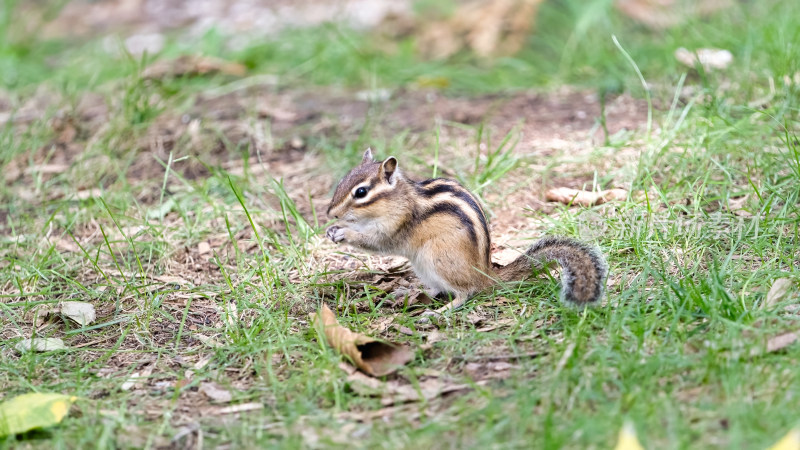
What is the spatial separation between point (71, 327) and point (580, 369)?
2154 mm

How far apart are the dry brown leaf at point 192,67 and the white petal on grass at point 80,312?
2798 mm

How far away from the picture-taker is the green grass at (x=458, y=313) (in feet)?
8.55

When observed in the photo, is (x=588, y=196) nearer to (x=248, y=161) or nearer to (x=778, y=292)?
(x=778, y=292)

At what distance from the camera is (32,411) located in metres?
2.69

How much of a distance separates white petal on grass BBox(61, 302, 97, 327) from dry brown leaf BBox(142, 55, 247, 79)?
9.18 ft

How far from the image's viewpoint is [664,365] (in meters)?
2.69

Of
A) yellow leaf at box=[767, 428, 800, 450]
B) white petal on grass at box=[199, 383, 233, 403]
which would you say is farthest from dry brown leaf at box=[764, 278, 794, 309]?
white petal on grass at box=[199, 383, 233, 403]

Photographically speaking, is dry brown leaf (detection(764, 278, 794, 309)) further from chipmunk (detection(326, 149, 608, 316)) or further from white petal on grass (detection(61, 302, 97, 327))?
white petal on grass (detection(61, 302, 97, 327))

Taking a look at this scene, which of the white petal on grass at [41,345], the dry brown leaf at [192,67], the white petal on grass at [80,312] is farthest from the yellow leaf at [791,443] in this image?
the dry brown leaf at [192,67]

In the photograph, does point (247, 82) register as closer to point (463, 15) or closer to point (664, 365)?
point (463, 15)

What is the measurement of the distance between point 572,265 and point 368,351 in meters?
0.84

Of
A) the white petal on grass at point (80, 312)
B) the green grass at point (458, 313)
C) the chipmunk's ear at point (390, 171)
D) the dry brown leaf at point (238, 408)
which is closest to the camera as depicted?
the green grass at point (458, 313)

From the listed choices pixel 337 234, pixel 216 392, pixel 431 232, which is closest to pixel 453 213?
pixel 431 232

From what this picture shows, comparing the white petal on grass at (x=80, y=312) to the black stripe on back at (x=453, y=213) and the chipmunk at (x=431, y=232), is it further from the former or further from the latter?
the black stripe on back at (x=453, y=213)
